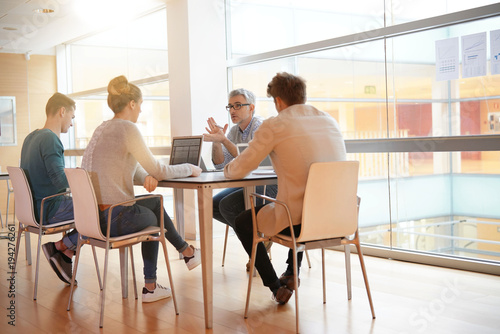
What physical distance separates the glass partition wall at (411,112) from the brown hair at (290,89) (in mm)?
1484

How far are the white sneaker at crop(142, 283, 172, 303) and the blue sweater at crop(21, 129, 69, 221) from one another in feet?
2.92

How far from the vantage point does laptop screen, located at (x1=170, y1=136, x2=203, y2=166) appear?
3424mm

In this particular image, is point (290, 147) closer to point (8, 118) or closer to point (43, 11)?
point (43, 11)

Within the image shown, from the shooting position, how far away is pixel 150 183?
302cm

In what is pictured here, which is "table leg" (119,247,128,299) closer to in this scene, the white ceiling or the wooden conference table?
the wooden conference table

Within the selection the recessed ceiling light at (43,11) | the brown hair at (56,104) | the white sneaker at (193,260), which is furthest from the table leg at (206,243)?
the recessed ceiling light at (43,11)

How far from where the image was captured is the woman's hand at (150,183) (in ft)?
9.89

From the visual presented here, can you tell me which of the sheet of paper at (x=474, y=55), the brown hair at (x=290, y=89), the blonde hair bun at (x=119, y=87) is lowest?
the brown hair at (x=290, y=89)

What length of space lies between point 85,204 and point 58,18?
14.8 feet

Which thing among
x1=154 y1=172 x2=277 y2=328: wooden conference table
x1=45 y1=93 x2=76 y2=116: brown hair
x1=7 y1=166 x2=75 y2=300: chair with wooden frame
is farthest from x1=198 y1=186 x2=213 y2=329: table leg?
x1=45 y1=93 x2=76 y2=116: brown hair

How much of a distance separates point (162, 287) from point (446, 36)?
256 centimetres

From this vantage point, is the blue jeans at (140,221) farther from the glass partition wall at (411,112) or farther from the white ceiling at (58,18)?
the white ceiling at (58,18)

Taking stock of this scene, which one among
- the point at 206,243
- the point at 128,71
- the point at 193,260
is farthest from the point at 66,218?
the point at 128,71

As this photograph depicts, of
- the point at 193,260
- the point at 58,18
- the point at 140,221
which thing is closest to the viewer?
the point at 140,221
